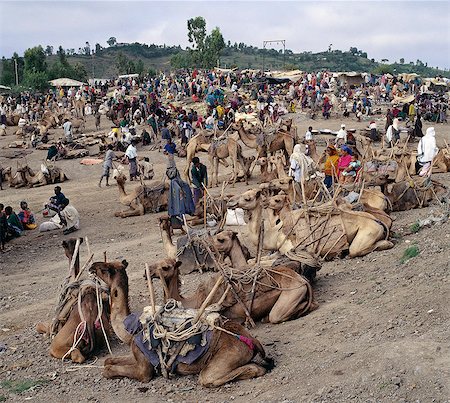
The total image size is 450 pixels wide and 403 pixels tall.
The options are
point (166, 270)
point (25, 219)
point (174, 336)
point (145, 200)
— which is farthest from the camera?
point (145, 200)

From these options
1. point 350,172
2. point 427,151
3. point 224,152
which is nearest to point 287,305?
point 350,172

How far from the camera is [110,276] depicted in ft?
21.5

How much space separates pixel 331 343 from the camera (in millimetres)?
5992

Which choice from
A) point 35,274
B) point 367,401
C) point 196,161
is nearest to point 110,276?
point 367,401

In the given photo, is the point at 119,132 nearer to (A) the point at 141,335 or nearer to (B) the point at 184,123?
(B) the point at 184,123

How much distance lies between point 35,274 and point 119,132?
15558mm

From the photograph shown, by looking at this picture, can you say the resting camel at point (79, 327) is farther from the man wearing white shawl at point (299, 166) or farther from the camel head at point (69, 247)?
the man wearing white shawl at point (299, 166)

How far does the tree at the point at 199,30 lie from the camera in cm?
6066

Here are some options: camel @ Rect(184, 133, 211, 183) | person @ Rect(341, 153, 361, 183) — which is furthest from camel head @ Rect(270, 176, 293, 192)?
camel @ Rect(184, 133, 211, 183)

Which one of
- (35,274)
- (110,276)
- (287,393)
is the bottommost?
(35,274)

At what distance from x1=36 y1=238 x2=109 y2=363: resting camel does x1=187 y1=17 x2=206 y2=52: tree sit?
55.8m

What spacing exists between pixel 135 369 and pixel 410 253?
158 inches

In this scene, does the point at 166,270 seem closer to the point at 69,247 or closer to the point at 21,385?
the point at 69,247

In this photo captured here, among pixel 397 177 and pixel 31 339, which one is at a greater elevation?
pixel 397 177
